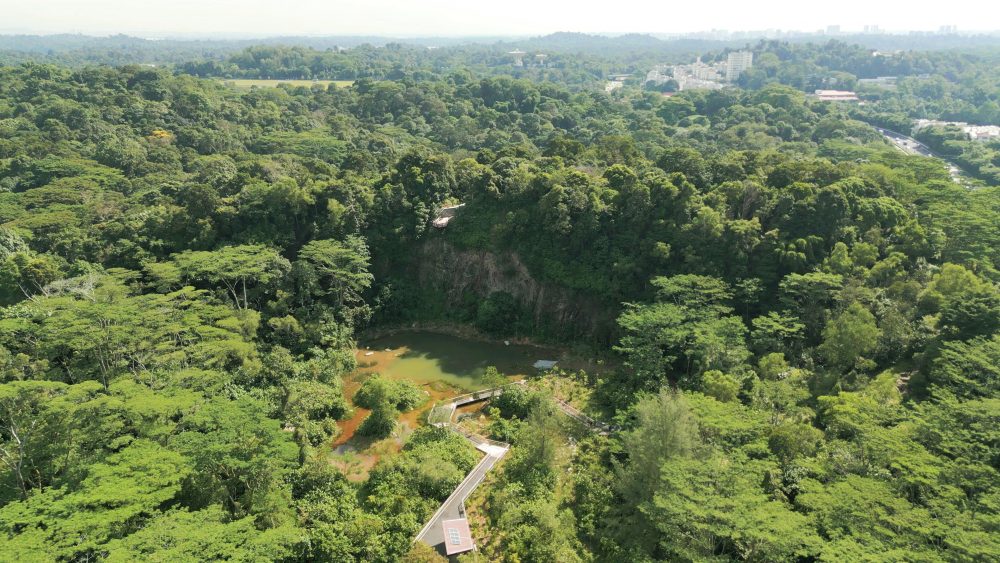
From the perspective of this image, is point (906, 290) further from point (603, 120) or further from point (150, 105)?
point (150, 105)

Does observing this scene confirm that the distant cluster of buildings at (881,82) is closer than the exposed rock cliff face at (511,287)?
No

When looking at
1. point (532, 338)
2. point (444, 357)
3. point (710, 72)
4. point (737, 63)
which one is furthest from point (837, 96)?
point (444, 357)

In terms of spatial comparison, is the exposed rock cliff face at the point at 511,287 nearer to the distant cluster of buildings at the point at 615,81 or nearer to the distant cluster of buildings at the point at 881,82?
the distant cluster of buildings at the point at 615,81

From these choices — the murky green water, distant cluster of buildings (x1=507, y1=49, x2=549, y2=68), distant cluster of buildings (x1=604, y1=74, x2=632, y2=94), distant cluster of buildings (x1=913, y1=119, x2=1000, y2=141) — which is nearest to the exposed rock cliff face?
the murky green water

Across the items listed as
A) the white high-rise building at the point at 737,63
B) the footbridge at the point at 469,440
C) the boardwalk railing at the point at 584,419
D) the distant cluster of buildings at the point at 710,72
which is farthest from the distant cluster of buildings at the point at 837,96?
the footbridge at the point at 469,440

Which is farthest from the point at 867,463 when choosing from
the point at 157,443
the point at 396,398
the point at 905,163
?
the point at 905,163
